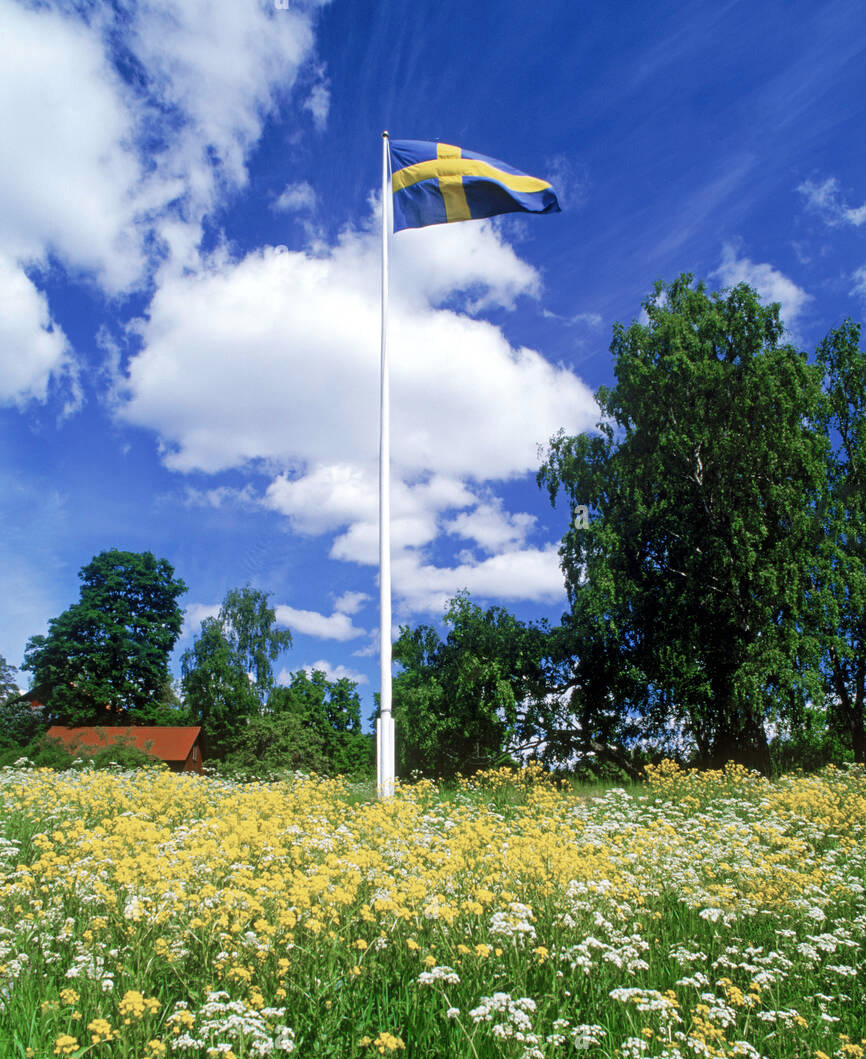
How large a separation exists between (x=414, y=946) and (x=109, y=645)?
128 ft

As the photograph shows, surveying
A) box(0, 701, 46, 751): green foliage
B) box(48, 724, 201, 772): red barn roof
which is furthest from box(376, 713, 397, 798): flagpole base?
box(0, 701, 46, 751): green foliage

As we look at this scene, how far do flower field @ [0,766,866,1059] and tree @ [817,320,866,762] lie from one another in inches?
504

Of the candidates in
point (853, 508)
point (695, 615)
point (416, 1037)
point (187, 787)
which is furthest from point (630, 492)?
point (416, 1037)

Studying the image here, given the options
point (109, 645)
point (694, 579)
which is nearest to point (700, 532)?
point (694, 579)

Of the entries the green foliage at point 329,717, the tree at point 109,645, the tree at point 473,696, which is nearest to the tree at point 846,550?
the tree at point 473,696

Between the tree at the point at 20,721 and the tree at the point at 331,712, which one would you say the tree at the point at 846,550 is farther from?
the tree at the point at 20,721

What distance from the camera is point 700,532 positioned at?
72.7ft

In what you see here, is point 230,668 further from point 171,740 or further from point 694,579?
point 694,579

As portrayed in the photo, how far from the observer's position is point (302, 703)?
43125 mm

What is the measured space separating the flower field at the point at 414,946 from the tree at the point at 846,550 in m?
12.8

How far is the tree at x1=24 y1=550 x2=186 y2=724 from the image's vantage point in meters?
37.1

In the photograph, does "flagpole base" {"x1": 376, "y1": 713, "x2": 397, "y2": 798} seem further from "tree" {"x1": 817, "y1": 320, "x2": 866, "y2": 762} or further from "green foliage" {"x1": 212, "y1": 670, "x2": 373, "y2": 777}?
"green foliage" {"x1": 212, "y1": 670, "x2": 373, "y2": 777}

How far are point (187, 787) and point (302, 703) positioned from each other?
34128 mm

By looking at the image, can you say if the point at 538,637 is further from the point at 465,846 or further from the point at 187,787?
the point at 465,846
